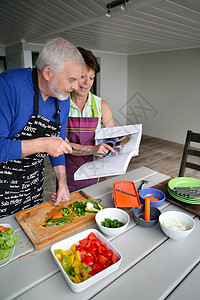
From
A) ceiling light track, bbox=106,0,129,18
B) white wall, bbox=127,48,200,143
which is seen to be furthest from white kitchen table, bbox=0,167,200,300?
white wall, bbox=127,48,200,143

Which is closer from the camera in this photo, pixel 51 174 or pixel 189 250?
pixel 189 250

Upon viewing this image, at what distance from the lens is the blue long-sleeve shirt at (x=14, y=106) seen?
3.19 ft

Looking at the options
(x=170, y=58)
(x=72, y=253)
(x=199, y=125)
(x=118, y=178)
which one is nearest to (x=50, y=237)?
(x=72, y=253)

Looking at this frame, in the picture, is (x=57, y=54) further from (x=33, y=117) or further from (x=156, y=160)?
(x=156, y=160)

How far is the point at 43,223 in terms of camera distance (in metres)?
1.02

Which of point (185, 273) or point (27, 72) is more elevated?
point (27, 72)

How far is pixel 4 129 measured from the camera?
3.31ft

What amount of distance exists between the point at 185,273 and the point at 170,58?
5571mm

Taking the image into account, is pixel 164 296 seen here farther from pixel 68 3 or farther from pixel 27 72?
pixel 68 3

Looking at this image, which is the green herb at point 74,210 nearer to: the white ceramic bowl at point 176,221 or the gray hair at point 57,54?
the white ceramic bowl at point 176,221

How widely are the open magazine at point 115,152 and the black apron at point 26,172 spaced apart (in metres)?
0.29

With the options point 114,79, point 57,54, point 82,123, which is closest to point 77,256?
point 57,54

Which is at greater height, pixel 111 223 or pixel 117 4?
pixel 117 4

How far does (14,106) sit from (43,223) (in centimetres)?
59
